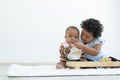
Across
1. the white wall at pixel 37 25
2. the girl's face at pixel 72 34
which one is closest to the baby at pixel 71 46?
the girl's face at pixel 72 34

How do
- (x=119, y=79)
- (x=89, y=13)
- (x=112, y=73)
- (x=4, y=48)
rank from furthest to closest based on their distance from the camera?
(x=89, y=13) < (x=4, y=48) < (x=112, y=73) < (x=119, y=79)

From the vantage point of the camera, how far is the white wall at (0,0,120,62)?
3.00 meters

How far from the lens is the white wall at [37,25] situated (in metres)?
3.00

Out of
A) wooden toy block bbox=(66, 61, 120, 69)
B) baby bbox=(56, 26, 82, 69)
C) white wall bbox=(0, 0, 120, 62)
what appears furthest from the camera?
white wall bbox=(0, 0, 120, 62)

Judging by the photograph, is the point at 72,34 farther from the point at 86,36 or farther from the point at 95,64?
the point at 95,64

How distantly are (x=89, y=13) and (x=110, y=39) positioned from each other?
0.36 m

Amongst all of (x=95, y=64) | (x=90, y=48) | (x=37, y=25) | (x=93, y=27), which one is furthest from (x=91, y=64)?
(x=37, y=25)

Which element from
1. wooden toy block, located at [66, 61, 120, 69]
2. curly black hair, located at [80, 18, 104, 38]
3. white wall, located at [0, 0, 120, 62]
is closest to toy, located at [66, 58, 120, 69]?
wooden toy block, located at [66, 61, 120, 69]

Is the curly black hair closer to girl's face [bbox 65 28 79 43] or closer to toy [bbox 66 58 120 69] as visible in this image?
girl's face [bbox 65 28 79 43]

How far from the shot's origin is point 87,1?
10.4 ft

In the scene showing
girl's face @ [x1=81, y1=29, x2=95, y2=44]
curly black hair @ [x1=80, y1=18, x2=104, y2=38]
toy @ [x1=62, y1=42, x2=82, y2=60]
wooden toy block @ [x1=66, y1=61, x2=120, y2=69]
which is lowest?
wooden toy block @ [x1=66, y1=61, x2=120, y2=69]

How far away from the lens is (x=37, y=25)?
10.0 ft

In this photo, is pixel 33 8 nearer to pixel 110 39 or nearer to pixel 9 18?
pixel 9 18

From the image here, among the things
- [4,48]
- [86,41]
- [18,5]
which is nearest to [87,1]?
[18,5]
